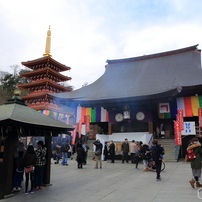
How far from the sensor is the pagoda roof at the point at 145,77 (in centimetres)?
1609

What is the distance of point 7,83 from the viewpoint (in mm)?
38312

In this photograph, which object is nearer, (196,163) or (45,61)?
(196,163)

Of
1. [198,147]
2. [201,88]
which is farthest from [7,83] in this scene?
[198,147]

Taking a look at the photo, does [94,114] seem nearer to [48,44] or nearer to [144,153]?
[144,153]

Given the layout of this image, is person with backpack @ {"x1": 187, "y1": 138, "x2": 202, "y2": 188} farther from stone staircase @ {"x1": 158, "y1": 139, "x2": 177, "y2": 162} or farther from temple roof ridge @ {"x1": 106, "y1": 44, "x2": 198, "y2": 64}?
temple roof ridge @ {"x1": 106, "y1": 44, "x2": 198, "y2": 64}

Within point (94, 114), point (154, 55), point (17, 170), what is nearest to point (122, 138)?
point (94, 114)

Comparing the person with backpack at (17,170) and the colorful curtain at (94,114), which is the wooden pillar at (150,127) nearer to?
the colorful curtain at (94,114)

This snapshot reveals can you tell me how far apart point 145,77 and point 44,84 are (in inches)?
664

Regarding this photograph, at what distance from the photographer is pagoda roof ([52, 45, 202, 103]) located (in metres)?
16.1

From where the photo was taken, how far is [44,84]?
30328mm

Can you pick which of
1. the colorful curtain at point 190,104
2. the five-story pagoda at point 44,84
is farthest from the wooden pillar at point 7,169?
the five-story pagoda at point 44,84

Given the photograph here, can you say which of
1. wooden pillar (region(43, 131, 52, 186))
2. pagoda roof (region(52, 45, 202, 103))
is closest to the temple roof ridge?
pagoda roof (region(52, 45, 202, 103))

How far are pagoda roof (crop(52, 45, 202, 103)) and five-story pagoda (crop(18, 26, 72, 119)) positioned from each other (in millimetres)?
9210

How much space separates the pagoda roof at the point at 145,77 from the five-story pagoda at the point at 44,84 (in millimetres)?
9210
